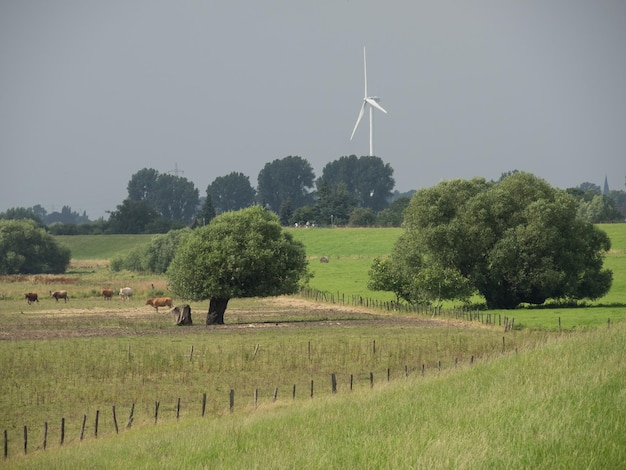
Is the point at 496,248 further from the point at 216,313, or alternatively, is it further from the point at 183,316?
the point at 183,316

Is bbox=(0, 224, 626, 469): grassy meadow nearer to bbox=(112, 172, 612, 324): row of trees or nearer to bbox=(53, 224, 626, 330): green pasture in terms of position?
bbox=(53, 224, 626, 330): green pasture

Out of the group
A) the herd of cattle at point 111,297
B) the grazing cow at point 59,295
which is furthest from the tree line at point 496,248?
the grazing cow at point 59,295

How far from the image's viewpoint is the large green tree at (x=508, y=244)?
85.3 metres

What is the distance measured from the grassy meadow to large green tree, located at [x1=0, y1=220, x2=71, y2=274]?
3653 inches

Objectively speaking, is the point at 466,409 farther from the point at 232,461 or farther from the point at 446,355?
the point at 446,355

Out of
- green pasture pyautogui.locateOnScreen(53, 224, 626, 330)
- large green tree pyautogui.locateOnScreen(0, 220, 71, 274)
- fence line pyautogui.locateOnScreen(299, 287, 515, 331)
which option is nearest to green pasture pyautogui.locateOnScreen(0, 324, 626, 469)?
fence line pyautogui.locateOnScreen(299, 287, 515, 331)

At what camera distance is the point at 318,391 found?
133 ft

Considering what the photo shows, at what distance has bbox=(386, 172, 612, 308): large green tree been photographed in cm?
8531

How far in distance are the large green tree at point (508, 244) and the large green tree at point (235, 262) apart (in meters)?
13.9

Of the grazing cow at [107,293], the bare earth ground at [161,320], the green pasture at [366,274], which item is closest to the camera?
the bare earth ground at [161,320]

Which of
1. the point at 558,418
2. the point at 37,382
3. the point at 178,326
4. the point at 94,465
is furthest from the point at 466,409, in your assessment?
the point at 178,326

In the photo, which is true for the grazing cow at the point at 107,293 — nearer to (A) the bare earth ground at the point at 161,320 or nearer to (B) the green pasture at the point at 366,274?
(A) the bare earth ground at the point at 161,320

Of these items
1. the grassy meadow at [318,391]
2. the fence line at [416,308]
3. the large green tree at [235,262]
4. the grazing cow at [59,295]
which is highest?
the large green tree at [235,262]

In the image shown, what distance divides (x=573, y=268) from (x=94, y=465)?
216 feet
